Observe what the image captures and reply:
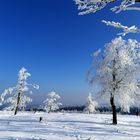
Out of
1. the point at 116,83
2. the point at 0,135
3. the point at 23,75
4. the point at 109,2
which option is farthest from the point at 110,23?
the point at 23,75

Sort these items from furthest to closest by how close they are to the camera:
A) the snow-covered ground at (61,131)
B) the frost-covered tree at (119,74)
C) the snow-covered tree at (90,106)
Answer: the snow-covered tree at (90,106) → the frost-covered tree at (119,74) → the snow-covered ground at (61,131)

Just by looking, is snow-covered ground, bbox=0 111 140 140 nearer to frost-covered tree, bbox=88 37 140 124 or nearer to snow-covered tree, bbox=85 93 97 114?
frost-covered tree, bbox=88 37 140 124

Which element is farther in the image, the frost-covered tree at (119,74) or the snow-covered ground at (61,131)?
the frost-covered tree at (119,74)

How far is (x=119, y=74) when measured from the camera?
3291 cm

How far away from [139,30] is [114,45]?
26.7 metres

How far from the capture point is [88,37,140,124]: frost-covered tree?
32531mm

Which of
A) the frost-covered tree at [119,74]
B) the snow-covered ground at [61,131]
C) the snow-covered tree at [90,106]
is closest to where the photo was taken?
the snow-covered ground at [61,131]

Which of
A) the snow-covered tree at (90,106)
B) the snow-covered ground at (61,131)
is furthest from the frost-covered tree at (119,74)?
the snow-covered tree at (90,106)

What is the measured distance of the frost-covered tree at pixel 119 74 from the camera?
32.5 m

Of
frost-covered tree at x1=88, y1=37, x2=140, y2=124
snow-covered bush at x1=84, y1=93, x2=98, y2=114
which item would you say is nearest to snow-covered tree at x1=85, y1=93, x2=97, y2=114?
snow-covered bush at x1=84, y1=93, x2=98, y2=114

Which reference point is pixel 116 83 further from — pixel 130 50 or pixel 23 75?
pixel 23 75

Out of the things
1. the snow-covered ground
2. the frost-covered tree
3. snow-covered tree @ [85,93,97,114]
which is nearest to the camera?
the snow-covered ground

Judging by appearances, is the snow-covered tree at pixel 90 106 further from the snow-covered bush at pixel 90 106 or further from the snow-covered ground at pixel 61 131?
the snow-covered ground at pixel 61 131

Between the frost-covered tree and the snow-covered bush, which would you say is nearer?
the frost-covered tree
